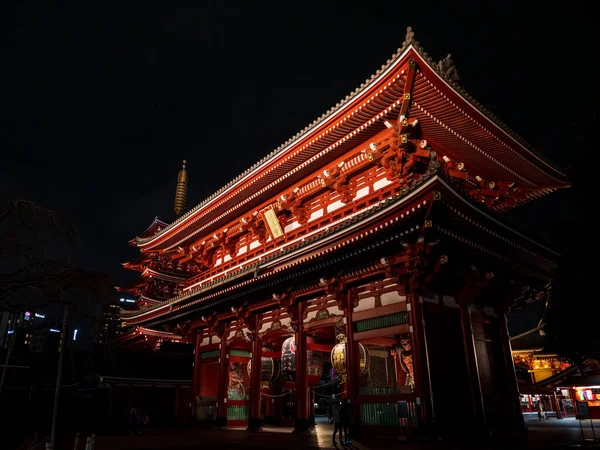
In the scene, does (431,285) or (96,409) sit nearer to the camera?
(431,285)

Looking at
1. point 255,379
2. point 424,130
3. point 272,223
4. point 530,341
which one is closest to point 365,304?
point 255,379

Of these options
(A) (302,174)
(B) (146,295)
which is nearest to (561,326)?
(A) (302,174)

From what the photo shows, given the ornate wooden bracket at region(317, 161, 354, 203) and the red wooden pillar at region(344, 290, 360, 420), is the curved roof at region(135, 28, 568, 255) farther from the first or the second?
the red wooden pillar at region(344, 290, 360, 420)

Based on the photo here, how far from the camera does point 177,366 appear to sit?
29.9m

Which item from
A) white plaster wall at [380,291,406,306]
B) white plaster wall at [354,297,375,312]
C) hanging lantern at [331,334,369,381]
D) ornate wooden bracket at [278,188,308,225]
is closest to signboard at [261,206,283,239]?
ornate wooden bracket at [278,188,308,225]

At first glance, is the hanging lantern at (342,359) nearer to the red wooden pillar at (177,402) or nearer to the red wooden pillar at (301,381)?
the red wooden pillar at (301,381)

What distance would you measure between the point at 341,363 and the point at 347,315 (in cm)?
171

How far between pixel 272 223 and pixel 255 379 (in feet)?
24.8

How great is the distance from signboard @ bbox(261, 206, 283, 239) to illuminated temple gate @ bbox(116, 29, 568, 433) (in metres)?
0.08

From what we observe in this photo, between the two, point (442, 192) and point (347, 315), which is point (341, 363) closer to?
point (347, 315)

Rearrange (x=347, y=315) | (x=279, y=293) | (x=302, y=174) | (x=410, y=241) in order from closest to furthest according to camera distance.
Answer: (x=410, y=241), (x=347, y=315), (x=279, y=293), (x=302, y=174)

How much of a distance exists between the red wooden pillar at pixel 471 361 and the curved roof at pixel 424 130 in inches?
267

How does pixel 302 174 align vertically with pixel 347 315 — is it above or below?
above

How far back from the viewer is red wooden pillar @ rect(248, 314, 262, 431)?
58.3ft
